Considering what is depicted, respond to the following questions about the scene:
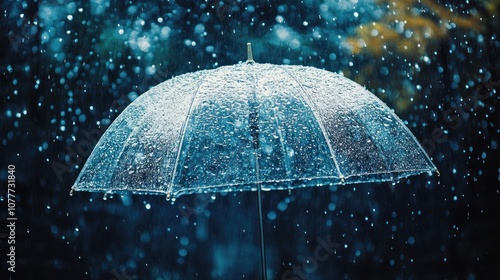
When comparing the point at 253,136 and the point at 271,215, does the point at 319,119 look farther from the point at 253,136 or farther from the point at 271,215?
the point at 271,215

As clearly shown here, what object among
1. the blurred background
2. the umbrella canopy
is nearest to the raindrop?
the blurred background

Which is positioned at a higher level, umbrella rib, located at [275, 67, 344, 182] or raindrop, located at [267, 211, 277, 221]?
umbrella rib, located at [275, 67, 344, 182]

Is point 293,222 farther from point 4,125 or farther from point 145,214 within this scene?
point 4,125

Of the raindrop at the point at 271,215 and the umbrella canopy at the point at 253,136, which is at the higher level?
the umbrella canopy at the point at 253,136

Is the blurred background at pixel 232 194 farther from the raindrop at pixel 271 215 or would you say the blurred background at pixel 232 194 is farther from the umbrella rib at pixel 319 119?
the umbrella rib at pixel 319 119

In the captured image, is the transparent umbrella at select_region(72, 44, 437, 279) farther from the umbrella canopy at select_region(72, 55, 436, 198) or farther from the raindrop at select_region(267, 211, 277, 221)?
the raindrop at select_region(267, 211, 277, 221)

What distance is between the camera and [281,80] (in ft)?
6.43

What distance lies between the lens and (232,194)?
3311 millimetres

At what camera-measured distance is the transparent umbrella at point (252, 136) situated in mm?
1844

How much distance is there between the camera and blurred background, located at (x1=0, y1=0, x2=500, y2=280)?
328 centimetres

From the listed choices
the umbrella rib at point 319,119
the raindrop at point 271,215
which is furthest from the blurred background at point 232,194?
the umbrella rib at point 319,119

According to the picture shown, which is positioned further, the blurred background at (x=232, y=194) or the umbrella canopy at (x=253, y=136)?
the blurred background at (x=232, y=194)

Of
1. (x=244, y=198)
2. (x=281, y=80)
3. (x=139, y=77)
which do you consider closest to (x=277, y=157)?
(x=281, y=80)

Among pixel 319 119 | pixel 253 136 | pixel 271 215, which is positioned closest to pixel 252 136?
pixel 253 136
